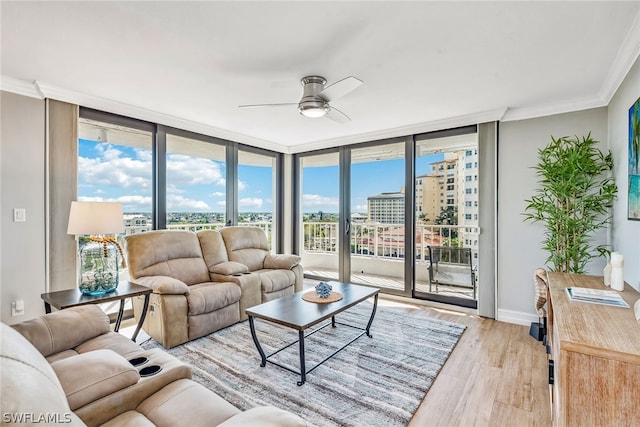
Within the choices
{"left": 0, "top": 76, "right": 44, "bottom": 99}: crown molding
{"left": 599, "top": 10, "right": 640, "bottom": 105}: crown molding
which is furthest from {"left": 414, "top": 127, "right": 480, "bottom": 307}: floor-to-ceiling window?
{"left": 0, "top": 76, "right": 44, "bottom": 99}: crown molding

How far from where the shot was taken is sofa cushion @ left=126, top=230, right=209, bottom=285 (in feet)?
10.2

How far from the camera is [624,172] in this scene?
2.49 metres

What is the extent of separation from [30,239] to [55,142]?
0.96 metres

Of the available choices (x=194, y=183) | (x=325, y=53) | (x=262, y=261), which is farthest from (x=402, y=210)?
(x=194, y=183)

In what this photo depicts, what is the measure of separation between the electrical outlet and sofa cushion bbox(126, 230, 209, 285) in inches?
36.9

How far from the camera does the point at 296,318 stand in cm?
230

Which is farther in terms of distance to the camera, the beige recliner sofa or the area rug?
the beige recliner sofa

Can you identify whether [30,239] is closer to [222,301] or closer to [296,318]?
[222,301]

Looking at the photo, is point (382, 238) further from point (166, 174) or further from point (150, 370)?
point (150, 370)

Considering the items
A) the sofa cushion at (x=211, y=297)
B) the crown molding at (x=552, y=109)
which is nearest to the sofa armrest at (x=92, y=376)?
the sofa cushion at (x=211, y=297)

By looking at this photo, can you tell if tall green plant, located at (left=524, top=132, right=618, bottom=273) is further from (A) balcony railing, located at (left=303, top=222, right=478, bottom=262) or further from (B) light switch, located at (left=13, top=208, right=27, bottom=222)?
(B) light switch, located at (left=13, top=208, right=27, bottom=222)

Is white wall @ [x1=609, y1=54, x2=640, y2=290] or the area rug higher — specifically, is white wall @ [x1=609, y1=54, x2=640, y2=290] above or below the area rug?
above

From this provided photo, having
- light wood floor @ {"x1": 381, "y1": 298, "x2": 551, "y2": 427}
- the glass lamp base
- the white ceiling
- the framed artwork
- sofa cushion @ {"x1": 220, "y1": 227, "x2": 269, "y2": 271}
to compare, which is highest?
the white ceiling

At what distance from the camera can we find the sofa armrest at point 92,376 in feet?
3.76
